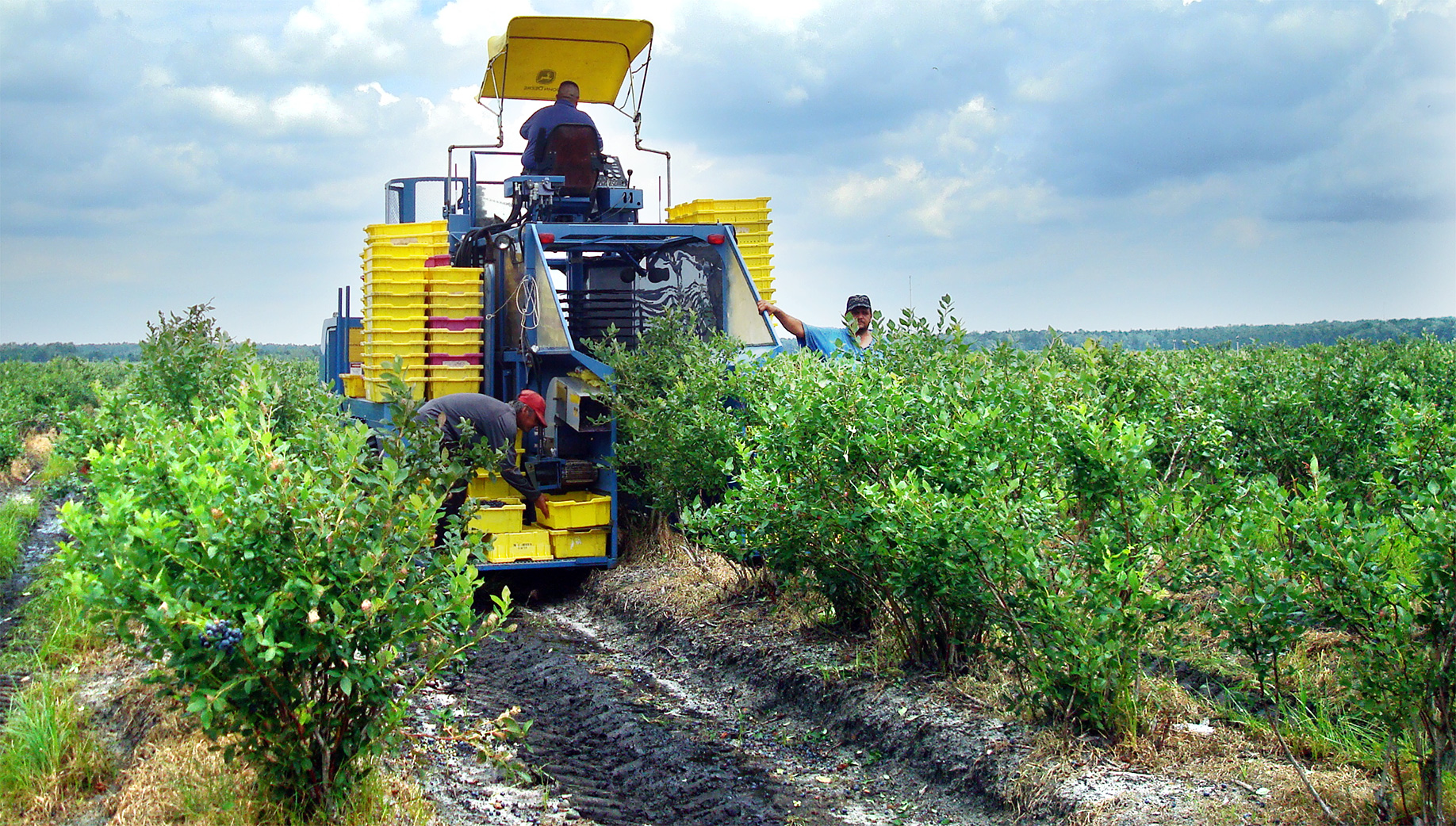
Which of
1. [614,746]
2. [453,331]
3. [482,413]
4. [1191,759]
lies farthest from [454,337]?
[1191,759]

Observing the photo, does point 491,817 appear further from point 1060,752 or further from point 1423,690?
point 1423,690

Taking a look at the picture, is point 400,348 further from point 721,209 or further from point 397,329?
point 721,209

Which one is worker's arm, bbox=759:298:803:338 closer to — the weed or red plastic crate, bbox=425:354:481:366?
red plastic crate, bbox=425:354:481:366

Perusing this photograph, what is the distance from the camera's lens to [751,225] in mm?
10742

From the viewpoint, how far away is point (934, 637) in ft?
19.7

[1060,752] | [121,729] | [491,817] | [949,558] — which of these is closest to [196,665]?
[491,817]

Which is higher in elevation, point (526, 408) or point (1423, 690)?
point (526, 408)

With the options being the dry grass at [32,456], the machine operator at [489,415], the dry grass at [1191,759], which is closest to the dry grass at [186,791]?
the dry grass at [1191,759]

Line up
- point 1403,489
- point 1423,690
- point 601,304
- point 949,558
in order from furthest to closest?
point 601,304 < point 1403,489 < point 949,558 < point 1423,690

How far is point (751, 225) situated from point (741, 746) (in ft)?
19.6

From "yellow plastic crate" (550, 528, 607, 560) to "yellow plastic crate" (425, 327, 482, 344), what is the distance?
1893mm

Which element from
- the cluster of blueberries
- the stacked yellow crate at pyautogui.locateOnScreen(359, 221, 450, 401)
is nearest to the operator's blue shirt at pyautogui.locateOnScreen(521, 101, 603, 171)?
the stacked yellow crate at pyautogui.locateOnScreen(359, 221, 450, 401)

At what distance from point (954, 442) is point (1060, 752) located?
55.8 inches

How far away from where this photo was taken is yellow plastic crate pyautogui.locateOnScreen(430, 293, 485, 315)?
950 cm
